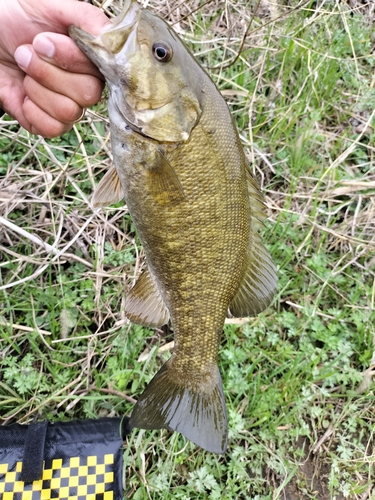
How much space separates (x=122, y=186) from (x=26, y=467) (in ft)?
4.82

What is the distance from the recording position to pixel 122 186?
138cm

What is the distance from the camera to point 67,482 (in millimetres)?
1974

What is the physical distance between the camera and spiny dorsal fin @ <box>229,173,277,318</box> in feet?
5.12

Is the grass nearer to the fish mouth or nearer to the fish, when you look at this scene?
the fish

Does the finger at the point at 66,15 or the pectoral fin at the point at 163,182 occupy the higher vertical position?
the finger at the point at 66,15

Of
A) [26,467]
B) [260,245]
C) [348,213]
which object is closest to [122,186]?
[260,245]

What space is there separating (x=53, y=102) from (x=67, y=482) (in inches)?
68.3

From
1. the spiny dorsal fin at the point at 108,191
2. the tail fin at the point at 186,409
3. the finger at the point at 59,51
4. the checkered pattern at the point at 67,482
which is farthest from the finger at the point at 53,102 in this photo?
the checkered pattern at the point at 67,482

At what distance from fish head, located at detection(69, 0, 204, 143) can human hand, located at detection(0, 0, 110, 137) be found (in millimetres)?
64

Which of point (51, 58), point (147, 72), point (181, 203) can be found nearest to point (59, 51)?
point (51, 58)

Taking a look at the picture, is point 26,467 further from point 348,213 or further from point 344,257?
point 348,213

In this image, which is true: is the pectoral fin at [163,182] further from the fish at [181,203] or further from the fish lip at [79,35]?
the fish lip at [79,35]

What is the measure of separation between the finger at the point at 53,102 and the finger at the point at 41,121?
0.02 m

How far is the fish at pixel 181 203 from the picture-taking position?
123 cm
